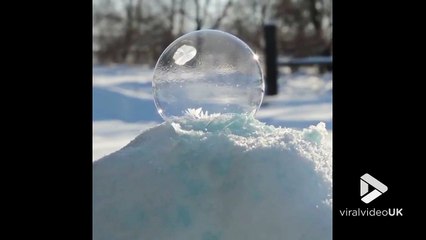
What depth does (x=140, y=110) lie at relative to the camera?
708 centimetres

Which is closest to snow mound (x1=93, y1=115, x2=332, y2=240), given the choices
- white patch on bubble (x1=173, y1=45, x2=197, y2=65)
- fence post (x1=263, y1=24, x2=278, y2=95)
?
white patch on bubble (x1=173, y1=45, x2=197, y2=65)

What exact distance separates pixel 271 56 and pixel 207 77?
6.67m

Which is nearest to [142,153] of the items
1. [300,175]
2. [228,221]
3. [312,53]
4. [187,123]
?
[187,123]

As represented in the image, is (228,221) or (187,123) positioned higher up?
(187,123)

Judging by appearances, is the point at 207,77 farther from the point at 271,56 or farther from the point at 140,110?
the point at 271,56

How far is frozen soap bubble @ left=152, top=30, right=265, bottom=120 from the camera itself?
279cm
